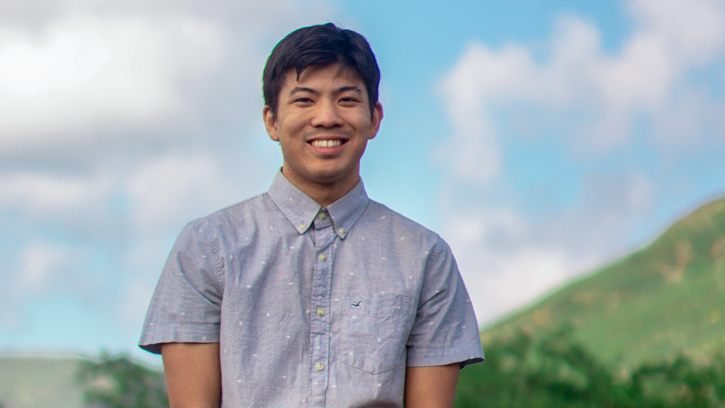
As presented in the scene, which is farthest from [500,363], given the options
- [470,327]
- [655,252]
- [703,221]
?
[703,221]

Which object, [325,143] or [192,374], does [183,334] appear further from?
[325,143]

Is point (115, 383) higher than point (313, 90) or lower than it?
lower

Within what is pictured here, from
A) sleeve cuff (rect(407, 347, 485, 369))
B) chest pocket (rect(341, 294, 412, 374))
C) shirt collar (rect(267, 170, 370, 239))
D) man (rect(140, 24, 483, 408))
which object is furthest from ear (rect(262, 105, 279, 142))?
sleeve cuff (rect(407, 347, 485, 369))

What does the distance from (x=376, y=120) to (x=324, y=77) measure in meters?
0.25

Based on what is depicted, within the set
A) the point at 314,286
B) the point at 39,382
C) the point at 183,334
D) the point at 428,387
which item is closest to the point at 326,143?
the point at 314,286

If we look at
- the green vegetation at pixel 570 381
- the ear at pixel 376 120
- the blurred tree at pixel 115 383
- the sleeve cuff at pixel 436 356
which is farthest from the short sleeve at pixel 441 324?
the blurred tree at pixel 115 383

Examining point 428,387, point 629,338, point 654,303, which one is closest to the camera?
point 428,387

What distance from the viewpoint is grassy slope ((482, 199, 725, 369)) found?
29.5ft

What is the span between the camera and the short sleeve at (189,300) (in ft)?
7.21

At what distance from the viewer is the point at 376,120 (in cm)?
243

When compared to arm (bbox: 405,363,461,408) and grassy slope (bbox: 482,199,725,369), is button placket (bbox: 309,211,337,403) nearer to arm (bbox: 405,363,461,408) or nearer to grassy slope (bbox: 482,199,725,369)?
arm (bbox: 405,363,461,408)

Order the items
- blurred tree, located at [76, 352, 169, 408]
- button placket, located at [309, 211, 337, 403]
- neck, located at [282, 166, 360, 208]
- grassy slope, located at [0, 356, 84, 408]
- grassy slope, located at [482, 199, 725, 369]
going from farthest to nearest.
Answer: grassy slope, located at [482, 199, 725, 369], grassy slope, located at [0, 356, 84, 408], blurred tree, located at [76, 352, 169, 408], neck, located at [282, 166, 360, 208], button placket, located at [309, 211, 337, 403]

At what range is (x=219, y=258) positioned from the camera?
7.29ft

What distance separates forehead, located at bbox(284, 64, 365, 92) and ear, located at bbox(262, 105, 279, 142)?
0.46 ft
